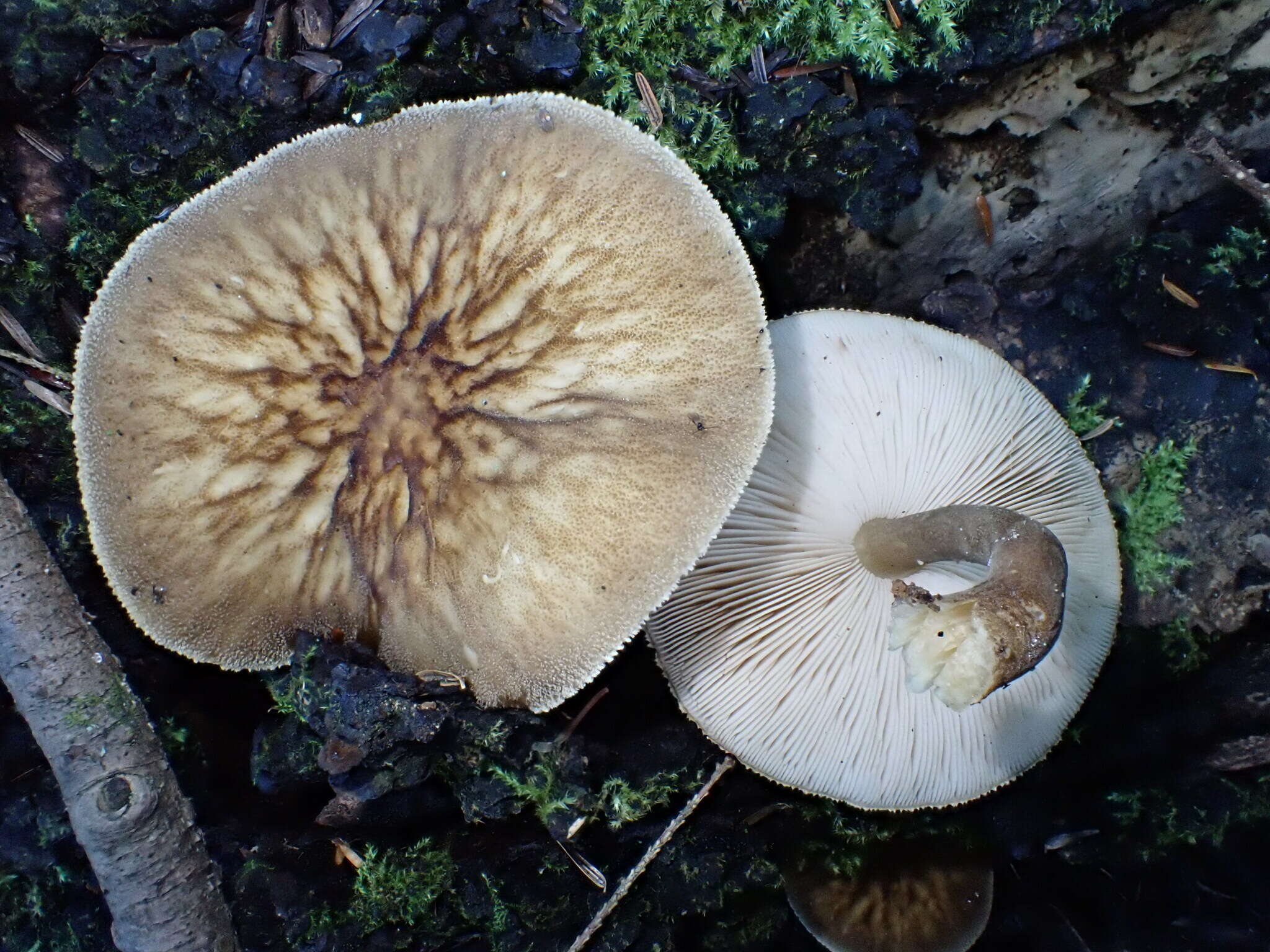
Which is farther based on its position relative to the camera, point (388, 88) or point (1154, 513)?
point (1154, 513)

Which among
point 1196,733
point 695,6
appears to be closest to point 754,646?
point 1196,733

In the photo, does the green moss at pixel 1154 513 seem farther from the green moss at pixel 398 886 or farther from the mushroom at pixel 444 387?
the green moss at pixel 398 886

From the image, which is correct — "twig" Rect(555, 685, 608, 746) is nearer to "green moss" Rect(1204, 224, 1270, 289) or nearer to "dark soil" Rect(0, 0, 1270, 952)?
"dark soil" Rect(0, 0, 1270, 952)

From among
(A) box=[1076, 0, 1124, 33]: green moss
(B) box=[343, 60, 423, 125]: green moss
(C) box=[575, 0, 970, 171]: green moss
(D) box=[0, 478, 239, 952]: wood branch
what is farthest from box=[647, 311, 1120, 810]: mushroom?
(D) box=[0, 478, 239, 952]: wood branch

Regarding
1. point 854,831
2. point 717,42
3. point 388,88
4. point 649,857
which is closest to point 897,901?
point 854,831

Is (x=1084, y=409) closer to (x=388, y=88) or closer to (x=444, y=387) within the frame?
(x=444, y=387)

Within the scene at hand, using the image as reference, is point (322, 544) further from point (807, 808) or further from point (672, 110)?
point (807, 808)

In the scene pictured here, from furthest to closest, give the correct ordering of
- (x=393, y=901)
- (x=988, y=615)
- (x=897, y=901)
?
(x=897, y=901)
(x=393, y=901)
(x=988, y=615)
